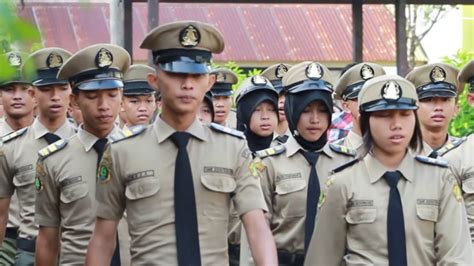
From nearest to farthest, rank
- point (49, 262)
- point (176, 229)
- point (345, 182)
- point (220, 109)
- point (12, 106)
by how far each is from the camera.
A: point (176, 229) < point (345, 182) < point (49, 262) < point (12, 106) < point (220, 109)

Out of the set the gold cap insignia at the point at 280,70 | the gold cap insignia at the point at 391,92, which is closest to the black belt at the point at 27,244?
the gold cap insignia at the point at 391,92

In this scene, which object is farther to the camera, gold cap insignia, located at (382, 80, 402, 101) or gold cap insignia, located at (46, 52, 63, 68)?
gold cap insignia, located at (46, 52, 63, 68)

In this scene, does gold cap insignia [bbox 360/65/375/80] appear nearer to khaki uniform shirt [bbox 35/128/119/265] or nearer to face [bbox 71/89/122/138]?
face [bbox 71/89/122/138]

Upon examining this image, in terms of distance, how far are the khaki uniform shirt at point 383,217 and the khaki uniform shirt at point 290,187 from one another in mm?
1209

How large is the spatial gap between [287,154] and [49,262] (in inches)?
68.1

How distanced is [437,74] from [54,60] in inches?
106

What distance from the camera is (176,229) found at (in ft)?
18.2

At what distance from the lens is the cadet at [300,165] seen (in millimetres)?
7559

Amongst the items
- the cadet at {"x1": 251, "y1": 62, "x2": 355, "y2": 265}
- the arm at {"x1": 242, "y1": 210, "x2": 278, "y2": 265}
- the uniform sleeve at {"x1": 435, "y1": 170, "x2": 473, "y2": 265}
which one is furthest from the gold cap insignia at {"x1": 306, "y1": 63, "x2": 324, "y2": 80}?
the arm at {"x1": 242, "y1": 210, "x2": 278, "y2": 265}

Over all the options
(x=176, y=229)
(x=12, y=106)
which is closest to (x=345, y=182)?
(x=176, y=229)

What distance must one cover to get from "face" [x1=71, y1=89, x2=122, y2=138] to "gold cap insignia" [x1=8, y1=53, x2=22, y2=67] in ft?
12.1

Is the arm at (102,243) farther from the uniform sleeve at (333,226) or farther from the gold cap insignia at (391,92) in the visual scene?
the gold cap insignia at (391,92)

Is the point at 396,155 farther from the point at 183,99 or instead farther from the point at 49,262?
the point at 49,262

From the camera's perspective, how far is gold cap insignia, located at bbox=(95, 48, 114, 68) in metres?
7.38
